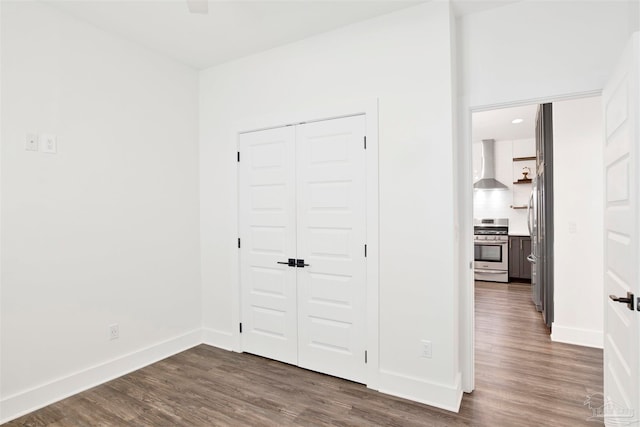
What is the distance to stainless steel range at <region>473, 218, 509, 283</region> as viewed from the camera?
21.9 ft

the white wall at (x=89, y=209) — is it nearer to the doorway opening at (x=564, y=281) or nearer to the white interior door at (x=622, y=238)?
the doorway opening at (x=564, y=281)

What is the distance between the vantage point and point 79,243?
270 centimetres

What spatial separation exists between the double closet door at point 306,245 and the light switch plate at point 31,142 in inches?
61.8

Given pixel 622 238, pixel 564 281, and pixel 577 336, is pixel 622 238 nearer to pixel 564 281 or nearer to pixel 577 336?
pixel 564 281

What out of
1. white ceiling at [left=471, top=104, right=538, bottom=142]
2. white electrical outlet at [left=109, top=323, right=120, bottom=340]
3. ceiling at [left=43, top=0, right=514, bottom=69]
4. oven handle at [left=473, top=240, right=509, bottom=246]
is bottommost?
white electrical outlet at [left=109, top=323, right=120, bottom=340]

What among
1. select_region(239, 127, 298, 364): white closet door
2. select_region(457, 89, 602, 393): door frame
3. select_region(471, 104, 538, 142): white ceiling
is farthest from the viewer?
select_region(471, 104, 538, 142): white ceiling

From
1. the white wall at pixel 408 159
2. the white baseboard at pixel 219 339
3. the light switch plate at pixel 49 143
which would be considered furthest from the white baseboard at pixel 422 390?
the light switch plate at pixel 49 143

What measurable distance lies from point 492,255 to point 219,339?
5.55m

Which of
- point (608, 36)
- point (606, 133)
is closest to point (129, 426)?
point (606, 133)

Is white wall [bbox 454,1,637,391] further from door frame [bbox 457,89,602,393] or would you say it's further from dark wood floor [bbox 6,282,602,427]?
dark wood floor [bbox 6,282,602,427]

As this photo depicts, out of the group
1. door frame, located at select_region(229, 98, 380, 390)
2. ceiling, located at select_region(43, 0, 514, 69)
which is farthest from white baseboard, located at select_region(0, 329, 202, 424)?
ceiling, located at select_region(43, 0, 514, 69)

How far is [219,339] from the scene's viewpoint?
11.6ft

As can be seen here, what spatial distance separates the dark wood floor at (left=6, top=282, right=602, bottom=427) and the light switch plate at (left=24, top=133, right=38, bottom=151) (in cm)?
184

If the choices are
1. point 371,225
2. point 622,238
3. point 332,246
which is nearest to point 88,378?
point 332,246
